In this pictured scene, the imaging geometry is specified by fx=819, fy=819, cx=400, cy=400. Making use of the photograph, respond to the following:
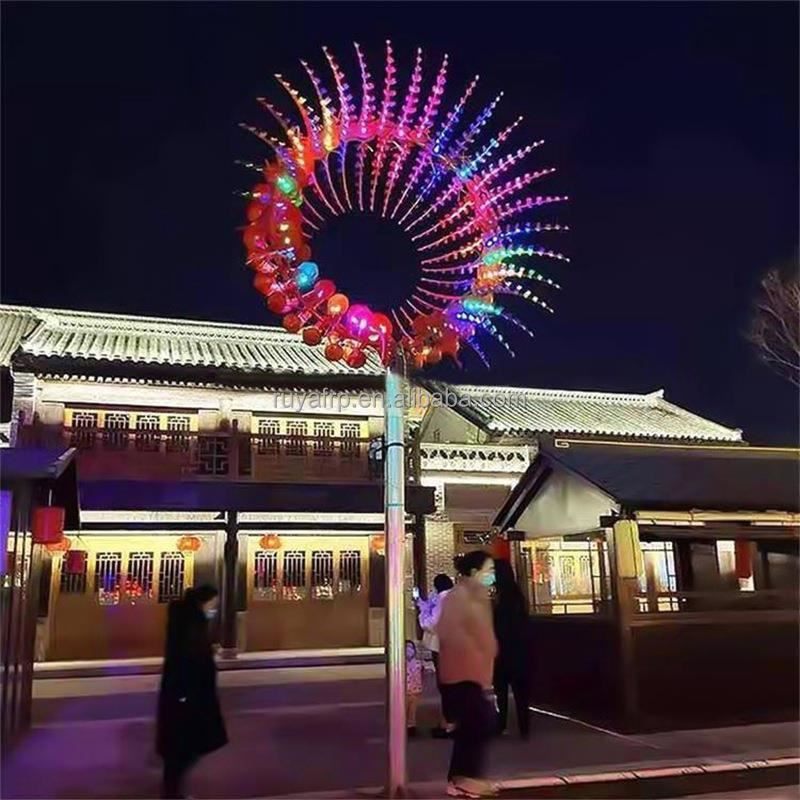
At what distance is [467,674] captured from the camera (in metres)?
5.77

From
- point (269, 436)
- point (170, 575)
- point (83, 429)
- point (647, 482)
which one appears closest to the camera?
point (647, 482)

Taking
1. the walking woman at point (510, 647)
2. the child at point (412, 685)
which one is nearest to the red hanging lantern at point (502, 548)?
the walking woman at point (510, 647)

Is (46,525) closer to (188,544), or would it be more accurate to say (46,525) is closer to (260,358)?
(188,544)

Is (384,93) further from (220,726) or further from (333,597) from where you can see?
(333,597)

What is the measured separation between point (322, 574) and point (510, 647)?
1245cm

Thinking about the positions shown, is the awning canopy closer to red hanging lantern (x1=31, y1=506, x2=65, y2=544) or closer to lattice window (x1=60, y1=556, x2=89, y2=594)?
red hanging lantern (x1=31, y1=506, x2=65, y2=544)

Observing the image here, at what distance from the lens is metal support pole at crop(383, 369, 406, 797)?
618 cm

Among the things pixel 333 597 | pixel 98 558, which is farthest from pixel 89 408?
pixel 333 597

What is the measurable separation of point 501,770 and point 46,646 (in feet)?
46.9

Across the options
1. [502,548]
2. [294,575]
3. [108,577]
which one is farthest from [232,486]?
[502,548]

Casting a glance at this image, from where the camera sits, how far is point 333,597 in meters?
20.5

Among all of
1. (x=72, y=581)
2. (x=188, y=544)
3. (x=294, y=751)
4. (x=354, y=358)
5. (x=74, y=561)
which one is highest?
(x=354, y=358)

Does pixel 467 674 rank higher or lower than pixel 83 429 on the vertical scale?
lower

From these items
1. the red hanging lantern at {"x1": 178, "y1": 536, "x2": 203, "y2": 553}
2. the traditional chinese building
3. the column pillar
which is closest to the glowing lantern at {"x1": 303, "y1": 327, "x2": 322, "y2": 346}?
the column pillar
